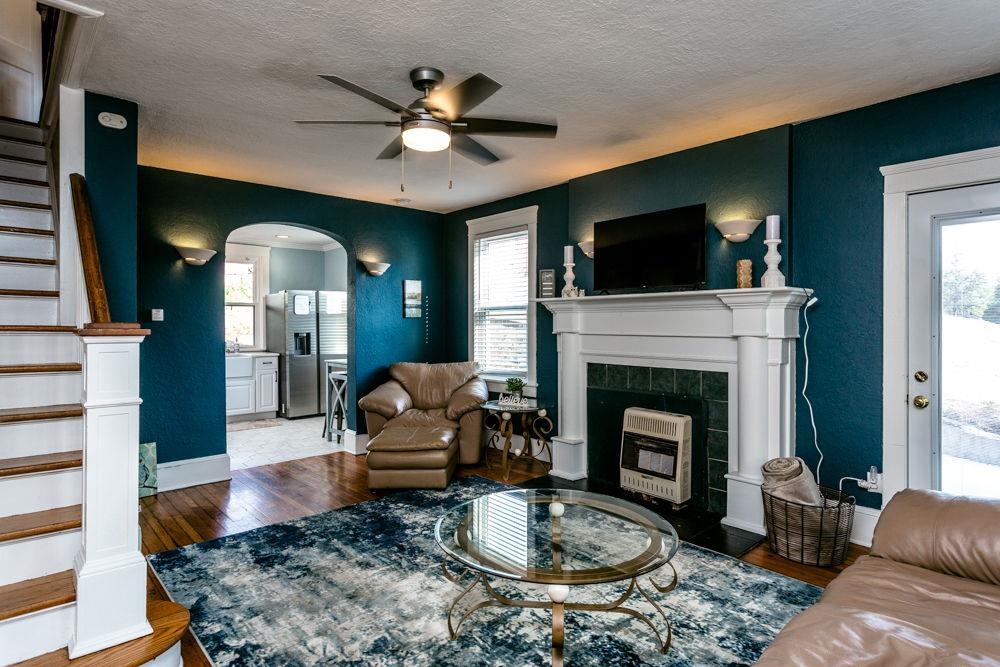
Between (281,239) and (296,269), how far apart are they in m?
0.72

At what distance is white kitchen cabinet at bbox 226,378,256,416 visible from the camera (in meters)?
7.18

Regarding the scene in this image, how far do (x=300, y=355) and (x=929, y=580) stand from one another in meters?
7.15

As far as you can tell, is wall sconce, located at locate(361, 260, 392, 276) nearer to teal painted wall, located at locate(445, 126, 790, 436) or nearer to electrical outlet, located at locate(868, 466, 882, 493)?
teal painted wall, located at locate(445, 126, 790, 436)

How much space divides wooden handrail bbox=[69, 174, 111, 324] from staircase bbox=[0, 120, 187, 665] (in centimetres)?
6

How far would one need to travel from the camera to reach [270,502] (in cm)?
409

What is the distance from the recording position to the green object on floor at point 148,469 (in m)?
4.23

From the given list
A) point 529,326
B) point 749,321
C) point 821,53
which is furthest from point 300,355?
point 821,53

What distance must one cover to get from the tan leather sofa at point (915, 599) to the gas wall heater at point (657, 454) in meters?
1.80

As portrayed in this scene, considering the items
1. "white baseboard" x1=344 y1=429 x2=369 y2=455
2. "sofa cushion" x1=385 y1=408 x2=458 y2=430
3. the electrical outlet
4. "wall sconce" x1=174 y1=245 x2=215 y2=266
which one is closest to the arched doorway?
"white baseboard" x1=344 y1=429 x2=369 y2=455

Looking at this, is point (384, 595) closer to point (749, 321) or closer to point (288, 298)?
point (749, 321)

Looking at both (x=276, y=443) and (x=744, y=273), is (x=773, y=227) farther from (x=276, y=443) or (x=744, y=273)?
(x=276, y=443)

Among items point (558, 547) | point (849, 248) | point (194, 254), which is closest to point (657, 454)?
point (849, 248)

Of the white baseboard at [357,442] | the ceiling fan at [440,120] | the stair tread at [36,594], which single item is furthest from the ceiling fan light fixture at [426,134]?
the white baseboard at [357,442]

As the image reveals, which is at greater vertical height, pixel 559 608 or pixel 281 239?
pixel 281 239
